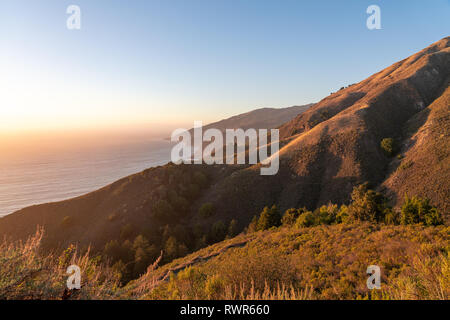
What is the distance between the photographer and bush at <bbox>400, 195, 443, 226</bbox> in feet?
50.8

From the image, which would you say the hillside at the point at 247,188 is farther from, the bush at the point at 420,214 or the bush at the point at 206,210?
the bush at the point at 420,214

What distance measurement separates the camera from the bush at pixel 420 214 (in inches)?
610

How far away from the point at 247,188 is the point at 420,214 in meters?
31.0

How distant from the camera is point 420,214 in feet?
53.1

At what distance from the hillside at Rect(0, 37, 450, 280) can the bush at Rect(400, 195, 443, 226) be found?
14502mm

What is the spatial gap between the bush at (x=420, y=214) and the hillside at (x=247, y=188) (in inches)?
571

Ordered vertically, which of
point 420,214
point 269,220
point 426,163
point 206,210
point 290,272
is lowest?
point 206,210

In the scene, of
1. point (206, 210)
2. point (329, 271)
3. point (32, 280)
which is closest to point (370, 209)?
point (329, 271)

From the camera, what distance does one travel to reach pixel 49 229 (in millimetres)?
42750

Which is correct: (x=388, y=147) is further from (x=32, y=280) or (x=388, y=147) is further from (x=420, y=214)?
(x=32, y=280)

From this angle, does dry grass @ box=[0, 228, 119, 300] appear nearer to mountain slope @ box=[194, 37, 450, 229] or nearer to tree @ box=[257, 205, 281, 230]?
tree @ box=[257, 205, 281, 230]
